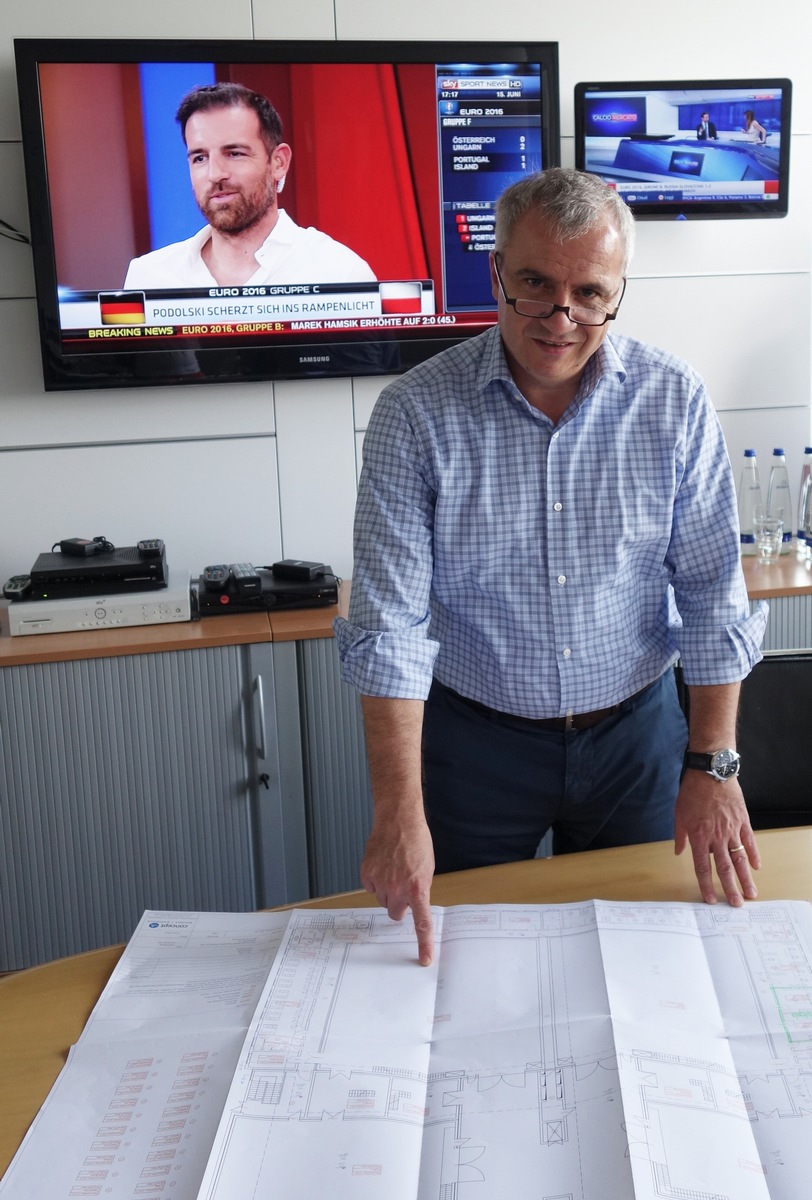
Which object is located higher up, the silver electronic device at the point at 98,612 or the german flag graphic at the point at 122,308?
the german flag graphic at the point at 122,308

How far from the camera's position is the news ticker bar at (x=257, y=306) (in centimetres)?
276

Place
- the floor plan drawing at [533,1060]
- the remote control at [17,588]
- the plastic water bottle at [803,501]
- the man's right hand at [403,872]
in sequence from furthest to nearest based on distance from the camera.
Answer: the plastic water bottle at [803,501] < the remote control at [17,588] < the man's right hand at [403,872] < the floor plan drawing at [533,1060]

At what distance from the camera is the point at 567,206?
4.38 feet

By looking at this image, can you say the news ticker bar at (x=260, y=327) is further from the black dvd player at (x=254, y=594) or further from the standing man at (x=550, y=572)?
the standing man at (x=550, y=572)

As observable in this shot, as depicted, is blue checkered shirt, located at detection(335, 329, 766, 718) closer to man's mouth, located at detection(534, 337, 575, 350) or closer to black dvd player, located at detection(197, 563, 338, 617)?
man's mouth, located at detection(534, 337, 575, 350)

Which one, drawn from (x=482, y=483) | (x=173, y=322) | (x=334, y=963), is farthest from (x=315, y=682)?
(x=334, y=963)

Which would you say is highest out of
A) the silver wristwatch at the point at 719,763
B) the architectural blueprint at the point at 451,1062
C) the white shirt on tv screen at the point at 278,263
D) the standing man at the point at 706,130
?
the standing man at the point at 706,130

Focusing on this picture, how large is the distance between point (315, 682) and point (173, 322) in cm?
103

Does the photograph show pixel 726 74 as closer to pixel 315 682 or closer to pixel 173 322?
pixel 173 322

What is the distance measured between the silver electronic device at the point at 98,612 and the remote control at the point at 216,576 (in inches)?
2.9

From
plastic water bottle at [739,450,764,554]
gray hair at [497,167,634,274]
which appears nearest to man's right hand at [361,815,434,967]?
gray hair at [497,167,634,274]

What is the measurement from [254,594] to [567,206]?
158cm

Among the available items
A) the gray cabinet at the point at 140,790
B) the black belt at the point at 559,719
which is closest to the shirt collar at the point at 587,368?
the black belt at the point at 559,719

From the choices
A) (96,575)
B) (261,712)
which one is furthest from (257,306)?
(261,712)
